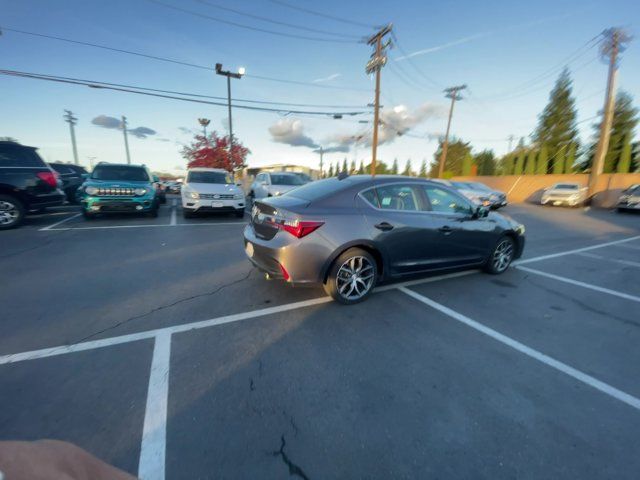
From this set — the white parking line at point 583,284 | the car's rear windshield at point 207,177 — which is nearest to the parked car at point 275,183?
the car's rear windshield at point 207,177

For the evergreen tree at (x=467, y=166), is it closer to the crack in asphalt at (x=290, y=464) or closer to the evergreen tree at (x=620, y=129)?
the evergreen tree at (x=620, y=129)

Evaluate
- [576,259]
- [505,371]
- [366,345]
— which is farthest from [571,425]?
[576,259]

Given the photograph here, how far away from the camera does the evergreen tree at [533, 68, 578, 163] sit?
32.6 meters

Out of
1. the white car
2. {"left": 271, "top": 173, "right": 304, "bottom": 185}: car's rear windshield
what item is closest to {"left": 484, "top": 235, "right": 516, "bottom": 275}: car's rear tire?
the white car

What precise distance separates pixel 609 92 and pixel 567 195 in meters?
7.21

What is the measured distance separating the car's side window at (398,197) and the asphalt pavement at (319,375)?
4.05ft

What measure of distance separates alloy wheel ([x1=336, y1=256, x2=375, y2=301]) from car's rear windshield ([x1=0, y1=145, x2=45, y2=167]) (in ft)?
29.9

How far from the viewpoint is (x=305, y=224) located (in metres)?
3.44

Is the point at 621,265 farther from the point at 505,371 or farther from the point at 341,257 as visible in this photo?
the point at 341,257

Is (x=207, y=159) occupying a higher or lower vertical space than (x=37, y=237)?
higher

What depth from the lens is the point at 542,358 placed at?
2840 mm

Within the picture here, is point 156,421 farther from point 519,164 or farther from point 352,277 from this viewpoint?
point 519,164

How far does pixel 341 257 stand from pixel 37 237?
758cm

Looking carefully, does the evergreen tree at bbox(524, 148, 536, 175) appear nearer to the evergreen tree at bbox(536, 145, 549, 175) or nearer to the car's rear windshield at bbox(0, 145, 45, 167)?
the evergreen tree at bbox(536, 145, 549, 175)
